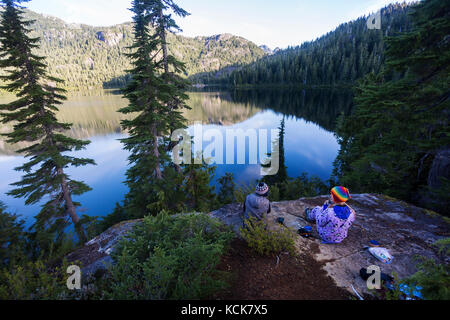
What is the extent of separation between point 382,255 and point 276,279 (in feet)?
8.73

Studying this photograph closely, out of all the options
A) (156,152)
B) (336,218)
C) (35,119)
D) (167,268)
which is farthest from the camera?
(156,152)

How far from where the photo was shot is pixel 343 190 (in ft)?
14.9

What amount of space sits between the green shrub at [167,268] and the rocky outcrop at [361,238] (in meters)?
0.54

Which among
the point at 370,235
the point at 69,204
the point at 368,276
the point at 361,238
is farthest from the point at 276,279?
the point at 69,204

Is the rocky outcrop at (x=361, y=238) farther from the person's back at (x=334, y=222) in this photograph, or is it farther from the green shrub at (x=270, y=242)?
the green shrub at (x=270, y=242)

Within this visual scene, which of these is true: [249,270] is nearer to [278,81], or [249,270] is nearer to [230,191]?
[230,191]

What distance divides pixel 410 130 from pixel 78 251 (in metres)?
12.8

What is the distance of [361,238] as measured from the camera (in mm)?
5320

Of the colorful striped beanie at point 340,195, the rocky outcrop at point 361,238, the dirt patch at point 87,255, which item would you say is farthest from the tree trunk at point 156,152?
the colorful striped beanie at point 340,195

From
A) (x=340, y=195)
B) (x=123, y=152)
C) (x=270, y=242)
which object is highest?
(x=340, y=195)

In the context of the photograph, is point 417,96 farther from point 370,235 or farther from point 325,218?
point 325,218

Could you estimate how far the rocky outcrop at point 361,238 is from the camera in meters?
4.22

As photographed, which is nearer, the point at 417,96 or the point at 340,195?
the point at 340,195

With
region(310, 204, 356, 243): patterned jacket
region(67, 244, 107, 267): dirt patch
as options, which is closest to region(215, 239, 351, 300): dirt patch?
region(310, 204, 356, 243): patterned jacket
